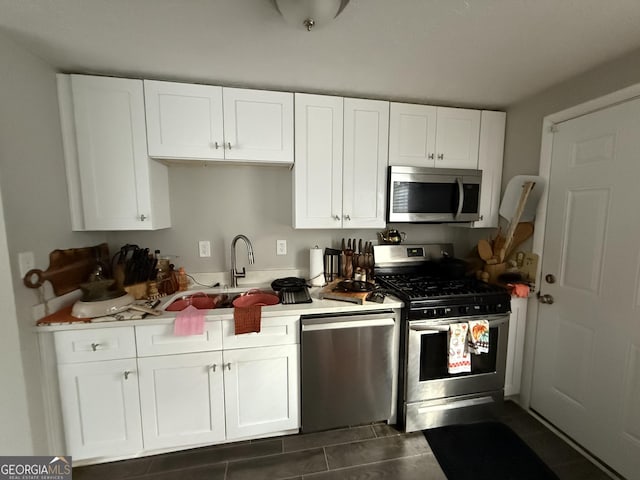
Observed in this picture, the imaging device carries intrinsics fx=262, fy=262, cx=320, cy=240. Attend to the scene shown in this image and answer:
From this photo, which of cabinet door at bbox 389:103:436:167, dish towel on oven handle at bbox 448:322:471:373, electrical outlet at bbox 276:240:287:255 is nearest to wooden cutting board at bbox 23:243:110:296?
electrical outlet at bbox 276:240:287:255

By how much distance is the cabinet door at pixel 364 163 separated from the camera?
1.96m

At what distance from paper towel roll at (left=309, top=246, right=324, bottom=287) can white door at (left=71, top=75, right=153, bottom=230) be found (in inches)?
48.0

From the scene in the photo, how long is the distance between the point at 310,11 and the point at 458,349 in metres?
2.04

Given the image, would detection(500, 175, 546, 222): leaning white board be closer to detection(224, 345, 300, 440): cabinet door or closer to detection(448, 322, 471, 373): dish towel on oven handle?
detection(448, 322, 471, 373): dish towel on oven handle

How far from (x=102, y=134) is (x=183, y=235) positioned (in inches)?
32.7

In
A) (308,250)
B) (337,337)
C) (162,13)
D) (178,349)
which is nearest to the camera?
(162,13)

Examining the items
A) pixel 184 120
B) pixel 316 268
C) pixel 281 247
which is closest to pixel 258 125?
pixel 184 120

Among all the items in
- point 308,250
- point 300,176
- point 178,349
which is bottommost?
point 178,349

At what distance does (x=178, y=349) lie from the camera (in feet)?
5.10

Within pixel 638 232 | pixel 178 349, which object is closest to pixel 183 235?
pixel 178 349

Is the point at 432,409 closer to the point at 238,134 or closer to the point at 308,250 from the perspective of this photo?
the point at 308,250

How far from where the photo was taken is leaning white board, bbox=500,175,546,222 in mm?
1909

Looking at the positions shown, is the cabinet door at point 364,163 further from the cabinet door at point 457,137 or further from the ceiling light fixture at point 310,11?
the ceiling light fixture at point 310,11

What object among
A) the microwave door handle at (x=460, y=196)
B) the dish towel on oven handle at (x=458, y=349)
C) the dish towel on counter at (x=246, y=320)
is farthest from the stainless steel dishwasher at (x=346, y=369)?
the microwave door handle at (x=460, y=196)
